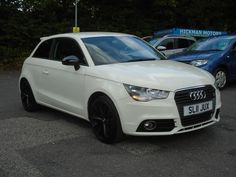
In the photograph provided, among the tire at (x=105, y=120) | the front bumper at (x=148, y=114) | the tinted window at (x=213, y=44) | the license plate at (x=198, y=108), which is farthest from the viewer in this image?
the tinted window at (x=213, y=44)

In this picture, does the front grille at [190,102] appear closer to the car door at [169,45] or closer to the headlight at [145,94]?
the headlight at [145,94]

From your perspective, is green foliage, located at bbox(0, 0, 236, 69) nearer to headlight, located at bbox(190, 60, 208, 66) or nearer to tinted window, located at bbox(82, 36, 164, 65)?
headlight, located at bbox(190, 60, 208, 66)

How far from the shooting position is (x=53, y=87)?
24.1 ft

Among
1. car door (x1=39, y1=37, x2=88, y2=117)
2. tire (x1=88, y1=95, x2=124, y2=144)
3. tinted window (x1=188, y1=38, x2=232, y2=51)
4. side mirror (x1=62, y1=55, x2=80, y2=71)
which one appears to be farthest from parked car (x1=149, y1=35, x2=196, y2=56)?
tire (x1=88, y1=95, x2=124, y2=144)

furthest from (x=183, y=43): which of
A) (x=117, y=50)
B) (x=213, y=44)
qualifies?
(x=117, y=50)

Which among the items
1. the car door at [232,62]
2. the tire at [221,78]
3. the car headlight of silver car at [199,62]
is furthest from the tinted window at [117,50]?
the car door at [232,62]

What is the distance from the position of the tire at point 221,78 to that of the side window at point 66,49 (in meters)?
4.66

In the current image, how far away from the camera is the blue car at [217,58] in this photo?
10.6 m

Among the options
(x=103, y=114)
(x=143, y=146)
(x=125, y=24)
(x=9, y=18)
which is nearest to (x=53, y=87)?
(x=103, y=114)

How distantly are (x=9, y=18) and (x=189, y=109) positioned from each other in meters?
15.9

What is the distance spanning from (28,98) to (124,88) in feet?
10.6

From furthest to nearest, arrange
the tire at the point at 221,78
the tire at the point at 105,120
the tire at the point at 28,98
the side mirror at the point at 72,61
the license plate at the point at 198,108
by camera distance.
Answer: the tire at the point at 221,78
the tire at the point at 28,98
the side mirror at the point at 72,61
the tire at the point at 105,120
the license plate at the point at 198,108

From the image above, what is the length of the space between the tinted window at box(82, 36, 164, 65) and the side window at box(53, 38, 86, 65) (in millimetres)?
170

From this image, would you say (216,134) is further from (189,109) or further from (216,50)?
(216,50)
